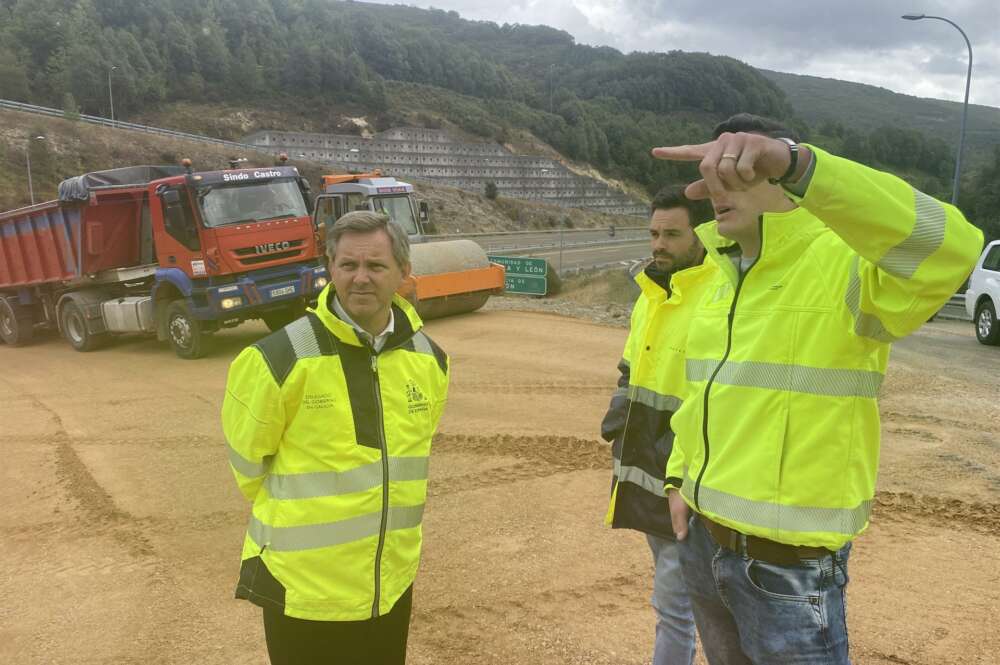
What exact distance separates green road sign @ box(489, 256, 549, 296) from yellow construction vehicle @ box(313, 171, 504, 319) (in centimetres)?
386

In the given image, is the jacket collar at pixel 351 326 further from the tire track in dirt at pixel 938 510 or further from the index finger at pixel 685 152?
the tire track in dirt at pixel 938 510

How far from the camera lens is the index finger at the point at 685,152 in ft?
5.55

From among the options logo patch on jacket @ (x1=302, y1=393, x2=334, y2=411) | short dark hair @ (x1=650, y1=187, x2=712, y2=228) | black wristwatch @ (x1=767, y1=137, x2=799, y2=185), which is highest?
black wristwatch @ (x1=767, y1=137, x2=799, y2=185)

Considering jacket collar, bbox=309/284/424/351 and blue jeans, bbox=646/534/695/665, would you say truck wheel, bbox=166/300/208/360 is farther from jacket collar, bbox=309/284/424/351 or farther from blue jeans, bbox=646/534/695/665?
blue jeans, bbox=646/534/695/665

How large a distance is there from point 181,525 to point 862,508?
5203mm

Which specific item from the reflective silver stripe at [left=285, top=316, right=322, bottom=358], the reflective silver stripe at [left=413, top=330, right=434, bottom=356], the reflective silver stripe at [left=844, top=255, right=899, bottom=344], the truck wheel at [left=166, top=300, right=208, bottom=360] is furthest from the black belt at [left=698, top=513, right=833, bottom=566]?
the truck wheel at [left=166, top=300, right=208, bottom=360]

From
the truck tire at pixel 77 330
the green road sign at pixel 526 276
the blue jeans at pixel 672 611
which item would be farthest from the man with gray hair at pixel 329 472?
the green road sign at pixel 526 276

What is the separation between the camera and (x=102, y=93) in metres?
87.8

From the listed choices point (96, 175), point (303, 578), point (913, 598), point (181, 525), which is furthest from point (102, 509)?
point (96, 175)

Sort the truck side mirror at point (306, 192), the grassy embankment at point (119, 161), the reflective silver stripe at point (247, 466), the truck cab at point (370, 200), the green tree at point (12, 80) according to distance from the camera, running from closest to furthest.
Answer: the reflective silver stripe at point (247, 466), the truck side mirror at point (306, 192), the truck cab at point (370, 200), the grassy embankment at point (119, 161), the green tree at point (12, 80)

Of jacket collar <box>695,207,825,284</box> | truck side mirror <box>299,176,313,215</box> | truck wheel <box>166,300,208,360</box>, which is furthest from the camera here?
truck side mirror <box>299,176,313,215</box>

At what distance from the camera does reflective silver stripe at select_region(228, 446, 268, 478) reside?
2557mm

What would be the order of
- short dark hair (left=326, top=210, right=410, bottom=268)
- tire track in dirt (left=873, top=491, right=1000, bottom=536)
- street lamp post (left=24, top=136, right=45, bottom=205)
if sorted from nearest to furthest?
1. short dark hair (left=326, top=210, right=410, bottom=268)
2. tire track in dirt (left=873, top=491, right=1000, bottom=536)
3. street lamp post (left=24, top=136, right=45, bottom=205)

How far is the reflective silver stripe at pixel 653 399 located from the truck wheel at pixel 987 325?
13361 mm
